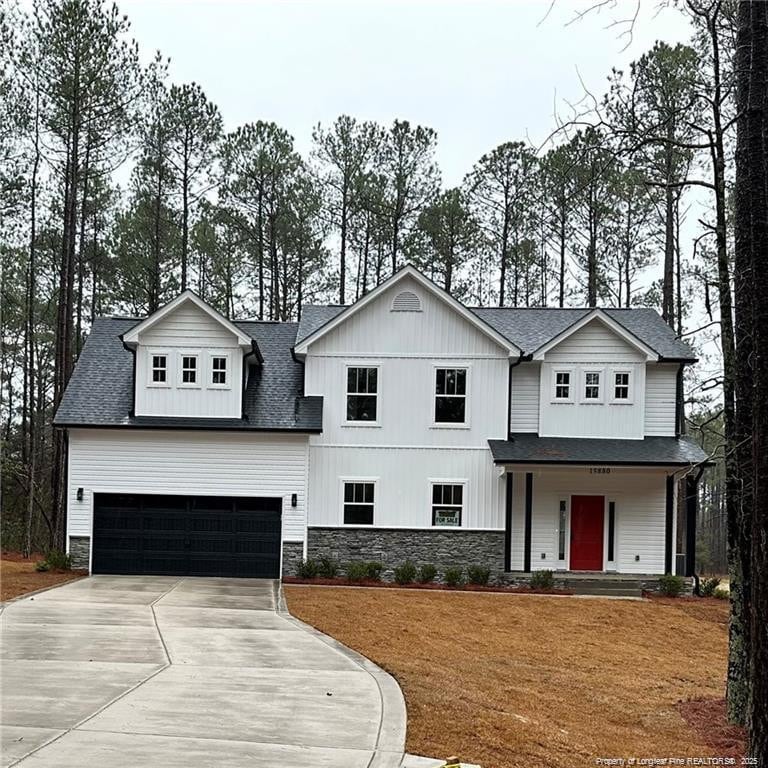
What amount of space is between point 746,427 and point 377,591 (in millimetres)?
12219

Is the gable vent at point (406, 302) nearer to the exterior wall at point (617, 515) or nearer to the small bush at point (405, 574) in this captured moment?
the exterior wall at point (617, 515)

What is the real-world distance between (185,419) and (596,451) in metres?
10.1

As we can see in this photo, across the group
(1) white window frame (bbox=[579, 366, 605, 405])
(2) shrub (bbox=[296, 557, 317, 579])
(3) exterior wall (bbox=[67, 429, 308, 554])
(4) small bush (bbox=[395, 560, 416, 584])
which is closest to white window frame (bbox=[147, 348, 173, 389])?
(3) exterior wall (bbox=[67, 429, 308, 554])

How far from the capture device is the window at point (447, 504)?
22.6 meters

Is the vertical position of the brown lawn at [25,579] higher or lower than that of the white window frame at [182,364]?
lower

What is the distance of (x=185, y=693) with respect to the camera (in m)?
9.00

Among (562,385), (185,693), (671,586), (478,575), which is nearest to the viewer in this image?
(185,693)

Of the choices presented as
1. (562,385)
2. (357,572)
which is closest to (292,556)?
(357,572)

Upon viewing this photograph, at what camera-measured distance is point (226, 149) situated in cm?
3148

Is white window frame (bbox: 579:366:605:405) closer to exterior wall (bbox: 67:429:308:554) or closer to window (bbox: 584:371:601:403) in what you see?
window (bbox: 584:371:601:403)

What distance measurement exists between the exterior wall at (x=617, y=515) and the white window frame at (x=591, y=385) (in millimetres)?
1832

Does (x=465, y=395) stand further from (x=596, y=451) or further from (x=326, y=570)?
(x=326, y=570)

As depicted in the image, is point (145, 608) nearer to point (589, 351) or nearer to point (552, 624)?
point (552, 624)

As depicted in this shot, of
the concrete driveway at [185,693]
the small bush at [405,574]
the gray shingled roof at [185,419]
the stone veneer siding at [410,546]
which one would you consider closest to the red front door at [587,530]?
the stone veneer siding at [410,546]
